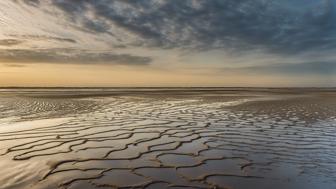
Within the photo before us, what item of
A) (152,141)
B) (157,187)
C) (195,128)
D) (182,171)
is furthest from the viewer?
(195,128)

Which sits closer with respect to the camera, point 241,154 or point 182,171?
point 182,171

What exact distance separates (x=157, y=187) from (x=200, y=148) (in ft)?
10.6

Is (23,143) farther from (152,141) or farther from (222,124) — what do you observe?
(222,124)

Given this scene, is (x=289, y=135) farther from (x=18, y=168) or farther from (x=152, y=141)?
(x=18, y=168)

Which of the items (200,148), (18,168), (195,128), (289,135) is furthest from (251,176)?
(195,128)

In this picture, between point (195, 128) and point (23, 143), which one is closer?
point (23, 143)

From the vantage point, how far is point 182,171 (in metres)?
6.03

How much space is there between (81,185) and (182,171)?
1.86m

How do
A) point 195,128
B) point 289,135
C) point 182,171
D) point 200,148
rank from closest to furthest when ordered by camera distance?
Result: point 182,171
point 200,148
point 289,135
point 195,128

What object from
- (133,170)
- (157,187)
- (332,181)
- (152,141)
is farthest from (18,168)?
(332,181)

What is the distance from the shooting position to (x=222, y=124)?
12.8 metres

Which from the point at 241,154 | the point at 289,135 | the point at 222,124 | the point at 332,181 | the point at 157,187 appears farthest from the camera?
the point at 222,124

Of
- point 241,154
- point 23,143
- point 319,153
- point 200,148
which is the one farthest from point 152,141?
point 319,153

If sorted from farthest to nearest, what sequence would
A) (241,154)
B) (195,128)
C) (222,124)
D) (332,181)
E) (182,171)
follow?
(222,124), (195,128), (241,154), (182,171), (332,181)
